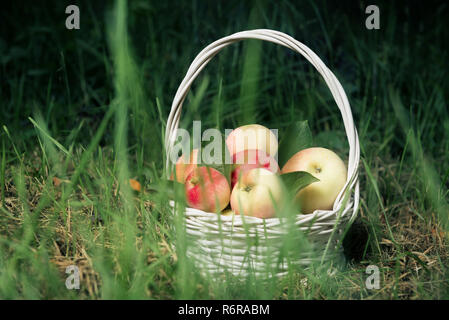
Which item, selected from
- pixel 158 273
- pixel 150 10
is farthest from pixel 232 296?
pixel 150 10

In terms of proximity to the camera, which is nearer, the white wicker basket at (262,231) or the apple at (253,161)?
the white wicker basket at (262,231)

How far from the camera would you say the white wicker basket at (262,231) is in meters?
1.14

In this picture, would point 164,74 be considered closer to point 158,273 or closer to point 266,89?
point 266,89

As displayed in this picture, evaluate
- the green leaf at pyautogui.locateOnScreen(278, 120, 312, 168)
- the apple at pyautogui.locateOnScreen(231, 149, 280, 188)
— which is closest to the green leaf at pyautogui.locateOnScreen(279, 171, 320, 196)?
the apple at pyautogui.locateOnScreen(231, 149, 280, 188)

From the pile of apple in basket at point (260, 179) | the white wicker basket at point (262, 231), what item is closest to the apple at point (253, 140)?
the pile of apple in basket at point (260, 179)

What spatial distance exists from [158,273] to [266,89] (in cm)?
129

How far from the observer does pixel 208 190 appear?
125cm

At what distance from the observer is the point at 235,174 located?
1.36 m

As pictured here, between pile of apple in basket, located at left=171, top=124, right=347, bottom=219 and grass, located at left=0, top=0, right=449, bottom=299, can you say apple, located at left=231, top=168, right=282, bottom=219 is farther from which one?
grass, located at left=0, top=0, right=449, bottom=299

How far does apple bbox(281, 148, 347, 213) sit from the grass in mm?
87

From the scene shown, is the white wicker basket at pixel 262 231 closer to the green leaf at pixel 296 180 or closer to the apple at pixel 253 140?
the green leaf at pixel 296 180

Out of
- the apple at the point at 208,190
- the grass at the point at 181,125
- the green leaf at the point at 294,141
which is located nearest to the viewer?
the grass at the point at 181,125

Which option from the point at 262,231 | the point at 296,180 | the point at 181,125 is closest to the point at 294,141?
the point at 296,180

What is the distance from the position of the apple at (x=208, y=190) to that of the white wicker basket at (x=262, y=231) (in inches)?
2.7
